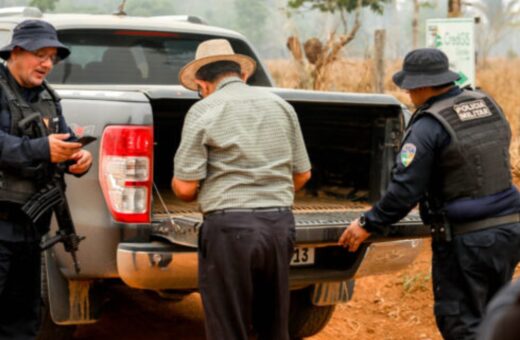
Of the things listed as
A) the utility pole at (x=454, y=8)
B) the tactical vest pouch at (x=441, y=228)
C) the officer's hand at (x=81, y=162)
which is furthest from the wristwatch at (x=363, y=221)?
the utility pole at (x=454, y=8)

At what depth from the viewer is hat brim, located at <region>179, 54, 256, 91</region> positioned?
3.71m

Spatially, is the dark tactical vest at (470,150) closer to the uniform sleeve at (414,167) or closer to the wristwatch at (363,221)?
the uniform sleeve at (414,167)

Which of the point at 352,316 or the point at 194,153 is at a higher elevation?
the point at 194,153

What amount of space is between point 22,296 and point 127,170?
27.1 inches

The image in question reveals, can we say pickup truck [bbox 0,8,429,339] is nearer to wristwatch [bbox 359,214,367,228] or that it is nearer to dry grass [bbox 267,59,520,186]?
wristwatch [bbox 359,214,367,228]

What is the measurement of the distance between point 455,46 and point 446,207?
426 centimetres

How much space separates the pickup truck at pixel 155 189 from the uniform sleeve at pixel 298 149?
1.18ft

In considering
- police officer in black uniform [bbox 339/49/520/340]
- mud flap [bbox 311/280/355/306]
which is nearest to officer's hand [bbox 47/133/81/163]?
police officer in black uniform [bbox 339/49/520/340]

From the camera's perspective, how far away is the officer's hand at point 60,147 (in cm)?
360

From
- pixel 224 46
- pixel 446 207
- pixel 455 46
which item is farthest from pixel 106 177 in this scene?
pixel 455 46

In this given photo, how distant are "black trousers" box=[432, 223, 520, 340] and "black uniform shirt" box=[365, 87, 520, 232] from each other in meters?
0.09

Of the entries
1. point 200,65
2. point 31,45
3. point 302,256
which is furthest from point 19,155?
point 302,256

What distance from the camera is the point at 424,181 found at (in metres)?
3.76

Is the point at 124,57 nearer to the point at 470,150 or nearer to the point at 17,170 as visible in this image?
the point at 17,170
